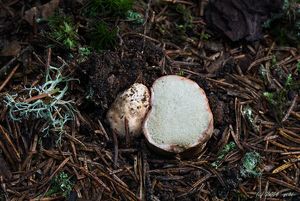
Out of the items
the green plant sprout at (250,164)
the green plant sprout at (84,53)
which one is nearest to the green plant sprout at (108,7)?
the green plant sprout at (84,53)

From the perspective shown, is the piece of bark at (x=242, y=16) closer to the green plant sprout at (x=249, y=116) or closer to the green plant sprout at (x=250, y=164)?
the green plant sprout at (x=249, y=116)

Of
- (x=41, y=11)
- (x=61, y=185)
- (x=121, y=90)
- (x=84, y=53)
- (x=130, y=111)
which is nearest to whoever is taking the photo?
(x=61, y=185)

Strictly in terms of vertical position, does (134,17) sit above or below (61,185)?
above

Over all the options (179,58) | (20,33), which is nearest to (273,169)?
(179,58)

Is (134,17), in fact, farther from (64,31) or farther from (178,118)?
(178,118)

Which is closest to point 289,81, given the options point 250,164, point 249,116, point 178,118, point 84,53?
point 249,116

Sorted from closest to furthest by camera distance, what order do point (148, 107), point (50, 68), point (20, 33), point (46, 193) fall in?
point (46, 193)
point (148, 107)
point (50, 68)
point (20, 33)

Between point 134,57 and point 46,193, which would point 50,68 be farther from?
point 46,193

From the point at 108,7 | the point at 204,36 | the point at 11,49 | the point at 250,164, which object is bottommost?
the point at 250,164
